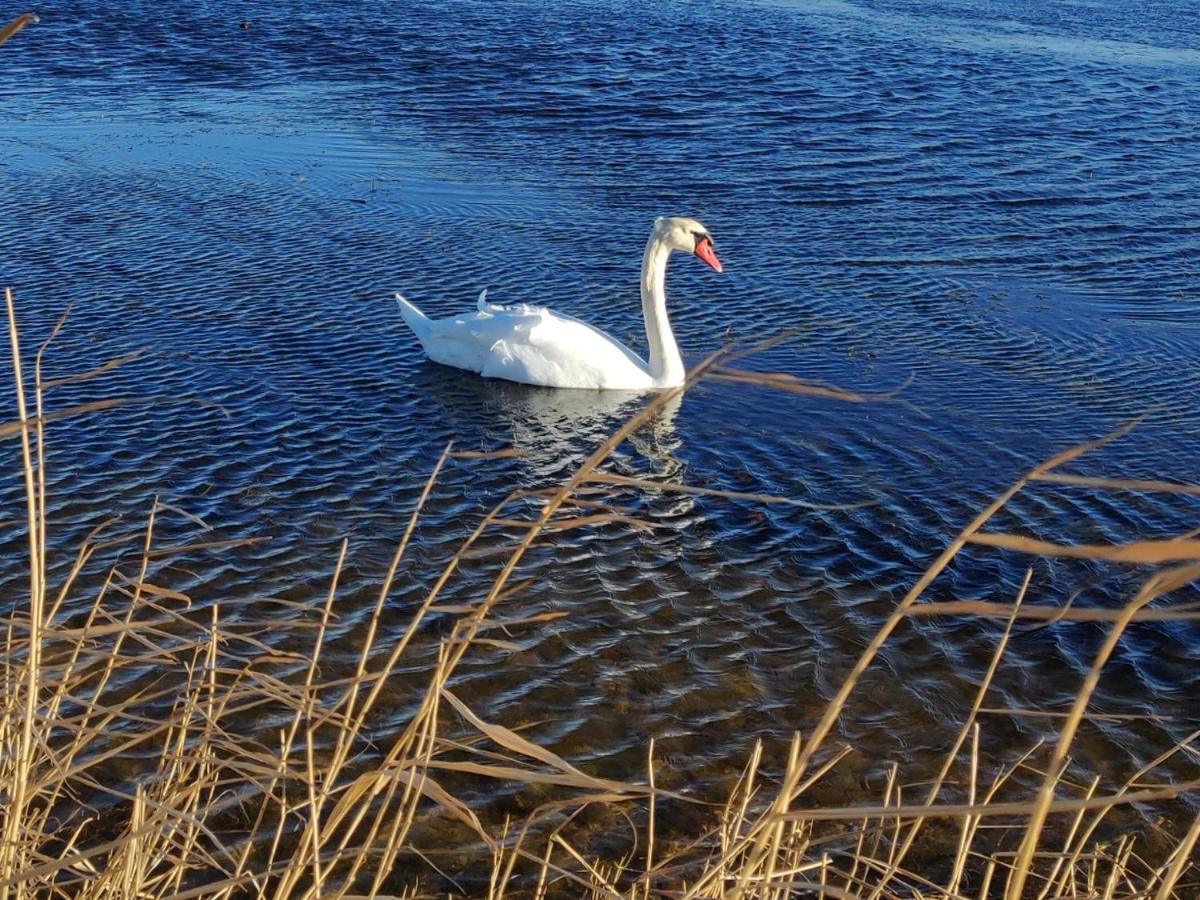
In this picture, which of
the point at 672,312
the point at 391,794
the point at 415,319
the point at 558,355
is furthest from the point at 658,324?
the point at 391,794

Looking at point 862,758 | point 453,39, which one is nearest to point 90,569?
point 862,758

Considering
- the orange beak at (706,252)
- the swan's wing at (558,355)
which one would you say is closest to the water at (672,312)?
the swan's wing at (558,355)

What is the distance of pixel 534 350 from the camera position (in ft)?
29.6

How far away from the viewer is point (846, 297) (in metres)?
10.6

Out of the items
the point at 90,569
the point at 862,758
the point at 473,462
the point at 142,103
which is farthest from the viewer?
the point at 142,103

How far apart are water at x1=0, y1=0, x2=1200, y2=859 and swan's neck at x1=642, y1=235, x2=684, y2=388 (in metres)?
→ 0.56

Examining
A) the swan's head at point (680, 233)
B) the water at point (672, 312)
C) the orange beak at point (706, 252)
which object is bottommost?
the water at point (672, 312)

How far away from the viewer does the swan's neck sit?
30.5ft

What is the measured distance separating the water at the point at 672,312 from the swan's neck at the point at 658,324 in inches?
21.9

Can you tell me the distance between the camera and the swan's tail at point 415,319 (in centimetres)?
937

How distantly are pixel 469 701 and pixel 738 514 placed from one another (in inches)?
86.3

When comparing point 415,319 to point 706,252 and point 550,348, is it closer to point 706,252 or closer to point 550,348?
point 550,348

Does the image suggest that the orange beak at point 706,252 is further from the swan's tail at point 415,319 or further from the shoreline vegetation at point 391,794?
the shoreline vegetation at point 391,794

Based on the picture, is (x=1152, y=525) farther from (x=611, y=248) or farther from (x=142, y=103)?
(x=142, y=103)
